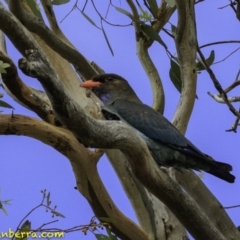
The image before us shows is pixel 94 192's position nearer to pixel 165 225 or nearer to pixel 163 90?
pixel 165 225

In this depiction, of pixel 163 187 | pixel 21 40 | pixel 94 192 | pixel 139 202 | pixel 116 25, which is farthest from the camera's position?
pixel 116 25

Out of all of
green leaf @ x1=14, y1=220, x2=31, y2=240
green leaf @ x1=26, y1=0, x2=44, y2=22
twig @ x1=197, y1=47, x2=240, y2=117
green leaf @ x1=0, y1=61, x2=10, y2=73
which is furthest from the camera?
twig @ x1=197, y1=47, x2=240, y2=117

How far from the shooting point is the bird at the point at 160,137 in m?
2.76

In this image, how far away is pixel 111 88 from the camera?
3.49 meters

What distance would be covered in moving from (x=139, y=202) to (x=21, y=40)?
51.4 inches

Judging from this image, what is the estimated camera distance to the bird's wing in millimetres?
2832

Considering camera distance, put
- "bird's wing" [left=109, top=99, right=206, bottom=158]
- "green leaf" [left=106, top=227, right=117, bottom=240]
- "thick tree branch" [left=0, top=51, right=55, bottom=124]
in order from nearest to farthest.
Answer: "thick tree branch" [left=0, top=51, right=55, bottom=124]
"green leaf" [left=106, top=227, right=117, bottom=240]
"bird's wing" [left=109, top=99, right=206, bottom=158]

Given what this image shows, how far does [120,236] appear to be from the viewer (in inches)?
105

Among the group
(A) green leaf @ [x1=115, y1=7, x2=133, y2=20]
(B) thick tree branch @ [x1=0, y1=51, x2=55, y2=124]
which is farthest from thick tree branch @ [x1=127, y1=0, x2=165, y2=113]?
(B) thick tree branch @ [x1=0, y1=51, x2=55, y2=124]

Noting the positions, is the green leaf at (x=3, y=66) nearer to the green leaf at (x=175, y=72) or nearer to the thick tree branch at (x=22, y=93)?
the thick tree branch at (x=22, y=93)

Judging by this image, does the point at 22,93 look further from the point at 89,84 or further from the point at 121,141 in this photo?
the point at 89,84

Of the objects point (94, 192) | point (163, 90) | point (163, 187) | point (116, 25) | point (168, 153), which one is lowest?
point (163, 187)

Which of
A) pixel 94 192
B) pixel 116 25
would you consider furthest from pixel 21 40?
pixel 116 25

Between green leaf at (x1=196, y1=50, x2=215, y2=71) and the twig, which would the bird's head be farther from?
the twig
